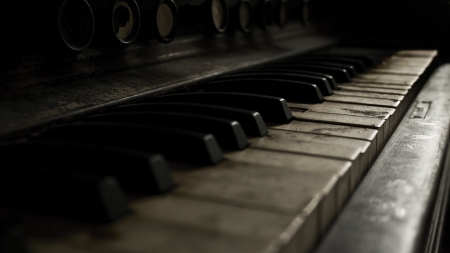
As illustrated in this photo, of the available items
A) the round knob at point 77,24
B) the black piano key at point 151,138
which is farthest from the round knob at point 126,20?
the black piano key at point 151,138

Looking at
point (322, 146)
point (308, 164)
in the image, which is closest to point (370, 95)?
point (322, 146)

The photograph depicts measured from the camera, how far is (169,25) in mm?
1366

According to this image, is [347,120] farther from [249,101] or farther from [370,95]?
[370,95]

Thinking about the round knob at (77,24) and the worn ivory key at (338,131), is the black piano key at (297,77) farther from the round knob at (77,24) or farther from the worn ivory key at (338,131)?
the round knob at (77,24)

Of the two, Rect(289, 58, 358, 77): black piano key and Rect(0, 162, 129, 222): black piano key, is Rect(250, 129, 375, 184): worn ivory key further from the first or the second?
Rect(289, 58, 358, 77): black piano key

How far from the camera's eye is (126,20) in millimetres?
1193

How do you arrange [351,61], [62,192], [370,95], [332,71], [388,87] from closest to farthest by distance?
[62,192], [370,95], [388,87], [332,71], [351,61]

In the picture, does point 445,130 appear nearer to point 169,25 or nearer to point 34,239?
point 169,25

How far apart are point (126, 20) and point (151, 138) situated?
535 millimetres

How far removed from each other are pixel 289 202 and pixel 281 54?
1.41 meters

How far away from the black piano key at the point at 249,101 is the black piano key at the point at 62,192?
50cm

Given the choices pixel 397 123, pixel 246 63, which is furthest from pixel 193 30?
pixel 397 123

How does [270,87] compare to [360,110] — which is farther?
[270,87]

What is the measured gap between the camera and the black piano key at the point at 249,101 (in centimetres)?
102
